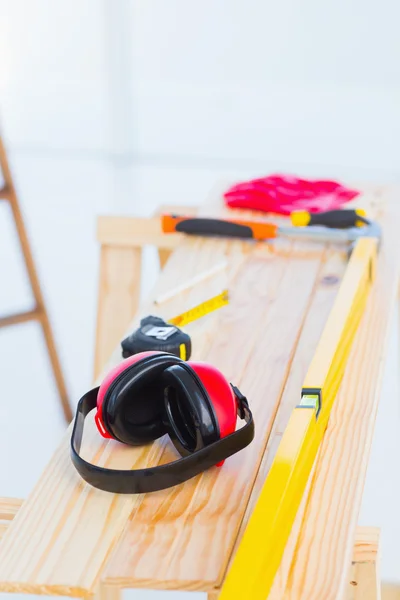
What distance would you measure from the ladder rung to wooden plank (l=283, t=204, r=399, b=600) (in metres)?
1.08

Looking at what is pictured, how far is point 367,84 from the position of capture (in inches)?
253

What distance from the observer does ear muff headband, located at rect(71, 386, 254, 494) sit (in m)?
0.96

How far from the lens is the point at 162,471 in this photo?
0.97 meters

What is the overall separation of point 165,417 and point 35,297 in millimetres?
1284

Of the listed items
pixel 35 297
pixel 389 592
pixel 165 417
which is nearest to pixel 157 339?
pixel 165 417

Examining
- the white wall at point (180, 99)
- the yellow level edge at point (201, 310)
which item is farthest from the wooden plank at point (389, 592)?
the white wall at point (180, 99)

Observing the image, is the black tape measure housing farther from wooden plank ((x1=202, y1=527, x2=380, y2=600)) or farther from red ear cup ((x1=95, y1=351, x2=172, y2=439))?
wooden plank ((x1=202, y1=527, x2=380, y2=600))

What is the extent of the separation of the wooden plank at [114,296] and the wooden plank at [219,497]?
0.64 meters

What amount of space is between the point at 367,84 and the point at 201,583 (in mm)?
5991

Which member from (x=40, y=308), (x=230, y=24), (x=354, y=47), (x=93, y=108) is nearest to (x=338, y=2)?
(x=354, y=47)

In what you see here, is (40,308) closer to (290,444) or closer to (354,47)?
(290,444)

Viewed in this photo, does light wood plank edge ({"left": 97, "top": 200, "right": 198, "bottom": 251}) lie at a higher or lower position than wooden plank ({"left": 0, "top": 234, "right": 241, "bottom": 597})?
lower

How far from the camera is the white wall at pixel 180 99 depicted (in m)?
5.03

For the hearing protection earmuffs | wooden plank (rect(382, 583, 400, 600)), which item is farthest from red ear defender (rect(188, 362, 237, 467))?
wooden plank (rect(382, 583, 400, 600))
